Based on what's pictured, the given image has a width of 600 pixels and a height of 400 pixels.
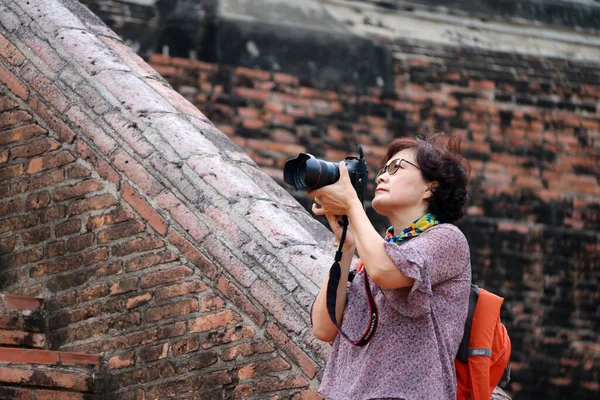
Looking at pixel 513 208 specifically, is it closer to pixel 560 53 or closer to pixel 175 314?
pixel 560 53

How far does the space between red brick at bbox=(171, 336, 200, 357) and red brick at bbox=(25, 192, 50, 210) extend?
942 mm

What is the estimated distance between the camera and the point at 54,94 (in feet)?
15.3

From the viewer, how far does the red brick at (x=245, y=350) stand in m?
4.00

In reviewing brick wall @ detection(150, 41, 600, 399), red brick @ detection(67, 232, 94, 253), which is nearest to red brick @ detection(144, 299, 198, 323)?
red brick @ detection(67, 232, 94, 253)

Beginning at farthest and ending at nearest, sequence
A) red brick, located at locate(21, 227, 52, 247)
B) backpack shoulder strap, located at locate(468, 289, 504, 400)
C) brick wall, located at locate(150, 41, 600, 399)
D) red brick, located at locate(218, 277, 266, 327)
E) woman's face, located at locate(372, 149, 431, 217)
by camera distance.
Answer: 1. brick wall, located at locate(150, 41, 600, 399)
2. red brick, located at locate(21, 227, 52, 247)
3. red brick, located at locate(218, 277, 266, 327)
4. woman's face, located at locate(372, 149, 431, 217)
5. backpack shoulder strap, located at locate(468, 289, 504, 400)

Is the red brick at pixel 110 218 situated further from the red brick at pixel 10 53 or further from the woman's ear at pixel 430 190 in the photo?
the woman's ear at pixel 430 190

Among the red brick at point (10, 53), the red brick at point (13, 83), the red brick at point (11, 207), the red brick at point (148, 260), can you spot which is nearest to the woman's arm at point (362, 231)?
the red brick at point (148, 260)

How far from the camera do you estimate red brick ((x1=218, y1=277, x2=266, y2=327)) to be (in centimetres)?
404

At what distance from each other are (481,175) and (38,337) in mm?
4319

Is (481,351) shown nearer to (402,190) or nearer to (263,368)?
(402,190)

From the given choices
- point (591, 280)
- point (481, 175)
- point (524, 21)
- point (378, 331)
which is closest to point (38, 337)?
point (378, 331)

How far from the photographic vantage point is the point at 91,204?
448 centimetres

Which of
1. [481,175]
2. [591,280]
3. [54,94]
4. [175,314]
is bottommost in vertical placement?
[591,280]

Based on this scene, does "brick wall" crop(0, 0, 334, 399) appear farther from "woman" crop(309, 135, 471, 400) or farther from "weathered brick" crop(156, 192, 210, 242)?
"woman" crop(309, 135, 471, 400)
